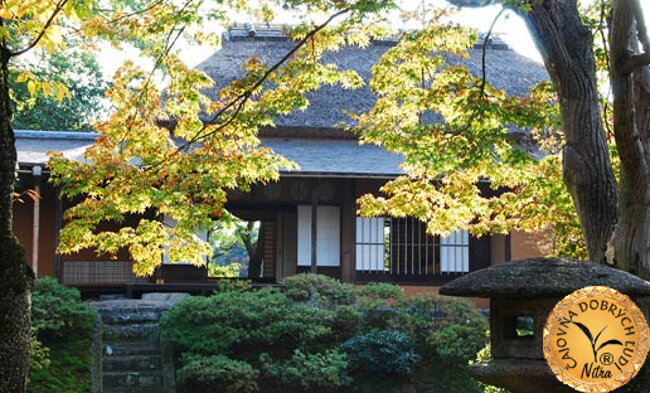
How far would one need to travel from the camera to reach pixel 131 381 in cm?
1251

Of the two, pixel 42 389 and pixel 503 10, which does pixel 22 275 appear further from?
pixel 42 389

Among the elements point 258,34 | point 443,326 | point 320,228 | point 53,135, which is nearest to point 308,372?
point 443,326

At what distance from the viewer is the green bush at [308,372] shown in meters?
12.8

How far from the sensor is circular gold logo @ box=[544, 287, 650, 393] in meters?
5.60

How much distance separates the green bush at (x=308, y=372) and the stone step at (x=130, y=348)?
5.33 ft

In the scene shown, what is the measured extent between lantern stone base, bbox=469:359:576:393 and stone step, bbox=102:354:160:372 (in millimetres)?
7066

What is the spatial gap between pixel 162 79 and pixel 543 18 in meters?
4.14

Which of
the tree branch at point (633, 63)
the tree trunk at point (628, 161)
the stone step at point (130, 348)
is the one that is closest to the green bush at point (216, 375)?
the stone step at point (130, 348)

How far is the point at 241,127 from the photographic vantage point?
9703 millimetres

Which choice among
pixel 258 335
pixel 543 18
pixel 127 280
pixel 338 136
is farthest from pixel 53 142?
pixel 543 18

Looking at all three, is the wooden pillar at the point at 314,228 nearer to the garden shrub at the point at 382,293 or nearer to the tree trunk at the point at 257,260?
the garden shrub at the point at 382,293

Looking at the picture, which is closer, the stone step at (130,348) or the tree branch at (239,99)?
the tree branch at (239,99)

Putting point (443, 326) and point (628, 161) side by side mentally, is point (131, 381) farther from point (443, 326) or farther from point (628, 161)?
point (628, 161)

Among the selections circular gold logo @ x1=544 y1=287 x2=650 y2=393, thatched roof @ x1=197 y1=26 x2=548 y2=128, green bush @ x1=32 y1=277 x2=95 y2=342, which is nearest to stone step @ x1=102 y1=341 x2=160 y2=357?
green bush @ x1=32 y1=277 x2=95 y2=342
